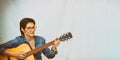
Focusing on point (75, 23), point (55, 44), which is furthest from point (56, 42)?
point (75, 23)

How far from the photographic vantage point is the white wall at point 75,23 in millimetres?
1518

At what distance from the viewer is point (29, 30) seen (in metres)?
1.51

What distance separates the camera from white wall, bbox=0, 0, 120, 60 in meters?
1.52


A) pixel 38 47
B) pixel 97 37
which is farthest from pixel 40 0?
pixel 97 37

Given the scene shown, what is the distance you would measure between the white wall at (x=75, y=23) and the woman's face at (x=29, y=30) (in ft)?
0.09

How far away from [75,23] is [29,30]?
0.72ft

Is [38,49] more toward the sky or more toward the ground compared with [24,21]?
more toward the ground

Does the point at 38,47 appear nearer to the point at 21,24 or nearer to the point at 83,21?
the point at 21,24

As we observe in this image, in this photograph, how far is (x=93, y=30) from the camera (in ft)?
5.04

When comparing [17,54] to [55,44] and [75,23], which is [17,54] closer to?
[55,44]

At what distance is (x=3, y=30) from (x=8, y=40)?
5cm

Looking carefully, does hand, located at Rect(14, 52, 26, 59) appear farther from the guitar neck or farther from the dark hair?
the dark hair

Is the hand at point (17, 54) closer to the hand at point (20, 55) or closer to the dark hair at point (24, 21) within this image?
the hand at point (20, 55)

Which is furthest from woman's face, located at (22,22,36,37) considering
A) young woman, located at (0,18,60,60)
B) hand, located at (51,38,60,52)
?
hand, located at (51,38,60,52)
